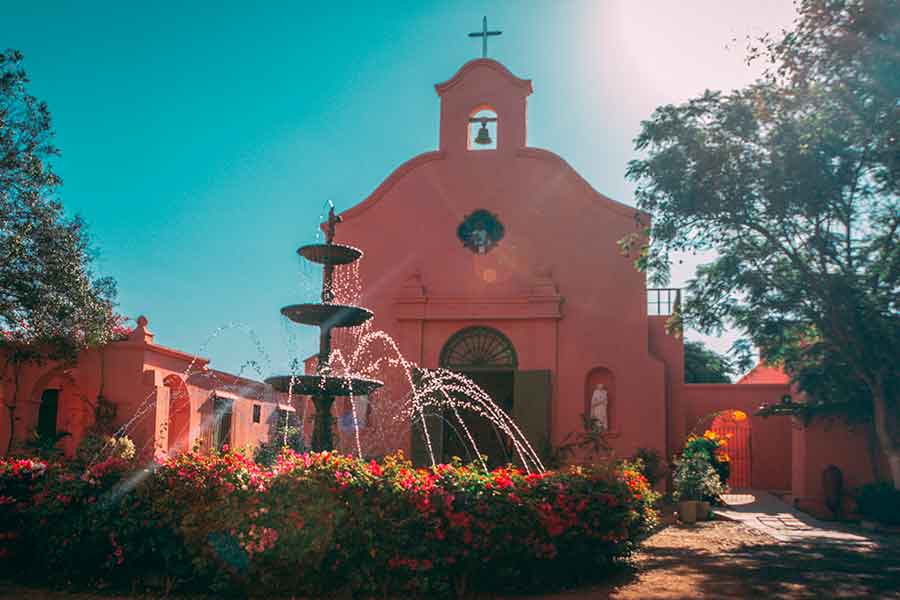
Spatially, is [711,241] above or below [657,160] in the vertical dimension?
below

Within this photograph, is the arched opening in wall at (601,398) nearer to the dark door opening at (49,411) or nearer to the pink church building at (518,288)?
the pink church building at (518,288)

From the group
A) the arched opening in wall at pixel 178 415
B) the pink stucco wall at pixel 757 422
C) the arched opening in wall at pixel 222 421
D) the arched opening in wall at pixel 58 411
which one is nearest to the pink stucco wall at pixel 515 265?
the arched opening in wall at pixel 178 415

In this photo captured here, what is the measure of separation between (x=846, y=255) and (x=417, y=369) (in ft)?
28.4

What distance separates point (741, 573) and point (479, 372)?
947cm

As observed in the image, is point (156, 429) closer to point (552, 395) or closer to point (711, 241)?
point (552, 395)

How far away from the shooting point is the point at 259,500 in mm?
6590

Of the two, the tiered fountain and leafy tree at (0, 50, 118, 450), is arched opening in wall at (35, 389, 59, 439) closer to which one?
leafy tree at (0, 50, 118, 450)

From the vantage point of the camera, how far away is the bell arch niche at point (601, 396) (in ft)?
53.8

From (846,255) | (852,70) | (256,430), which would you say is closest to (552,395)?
(846,255)

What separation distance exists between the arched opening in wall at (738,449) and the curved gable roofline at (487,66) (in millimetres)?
11031

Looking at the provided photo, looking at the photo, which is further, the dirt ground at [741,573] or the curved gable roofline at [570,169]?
the curved gable roofline at [570,169]

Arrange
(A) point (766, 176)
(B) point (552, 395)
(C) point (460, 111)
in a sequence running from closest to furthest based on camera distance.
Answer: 1. (A) point (766, 176)
2. (B) point (552, 395)
3. (C) point (460, 111)

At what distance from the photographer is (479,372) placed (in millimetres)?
17266

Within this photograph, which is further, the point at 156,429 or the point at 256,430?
the point at 256,430
